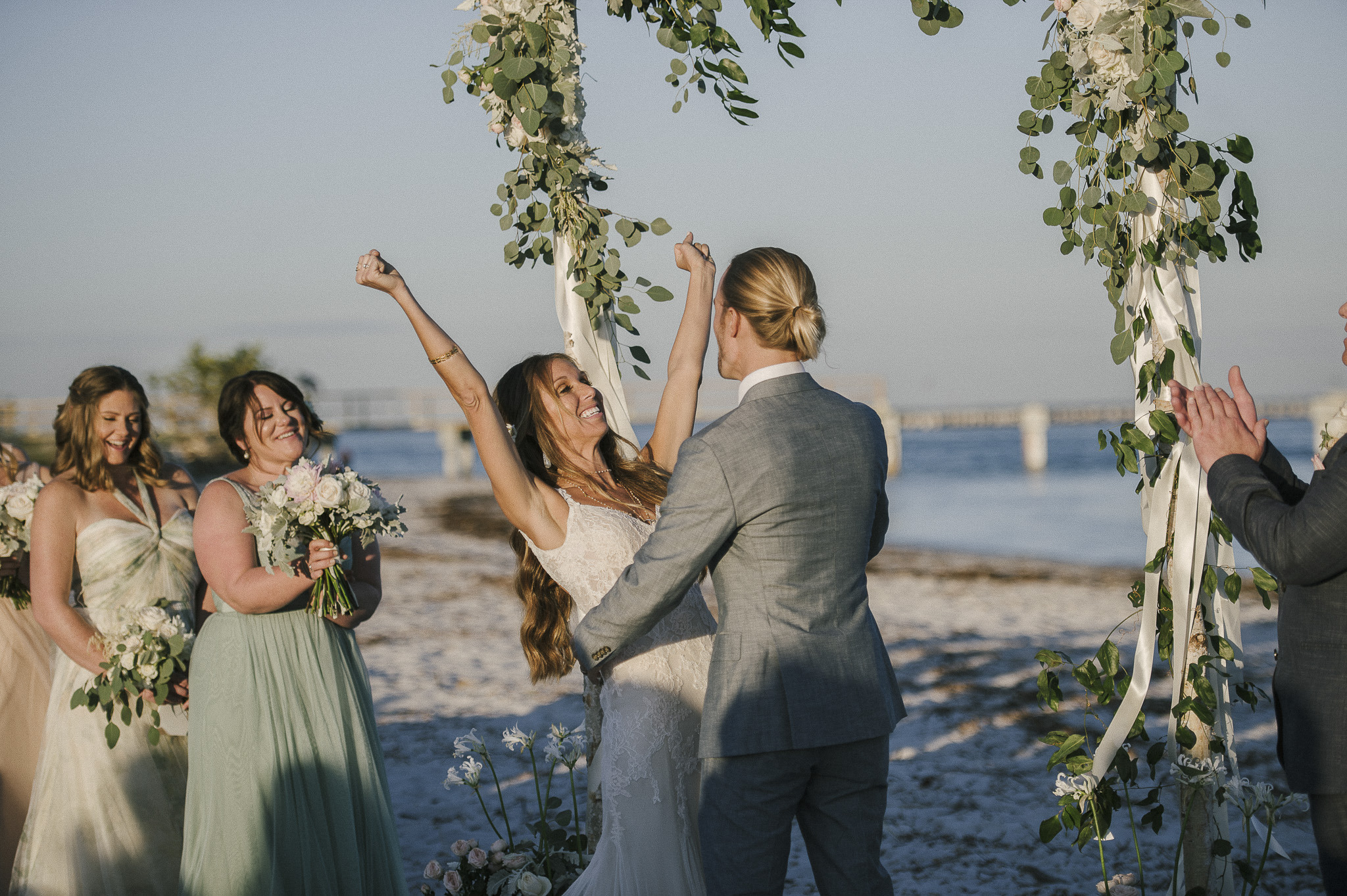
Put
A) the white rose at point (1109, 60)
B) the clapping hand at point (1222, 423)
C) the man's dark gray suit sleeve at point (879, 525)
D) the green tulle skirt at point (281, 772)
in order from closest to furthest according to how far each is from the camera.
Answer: the clapping hand at point (1222, 423) < the man's dark gray suit sleeve at point (879, 525) < the white rose at point (1109, 60) < the green tulle skirt at point (281, 772)

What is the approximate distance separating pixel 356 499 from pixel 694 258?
124 cm

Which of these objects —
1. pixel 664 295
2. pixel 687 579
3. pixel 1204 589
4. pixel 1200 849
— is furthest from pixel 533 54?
pixel 1200 849

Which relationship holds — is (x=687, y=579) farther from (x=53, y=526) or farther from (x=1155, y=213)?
(x=53, y=526)

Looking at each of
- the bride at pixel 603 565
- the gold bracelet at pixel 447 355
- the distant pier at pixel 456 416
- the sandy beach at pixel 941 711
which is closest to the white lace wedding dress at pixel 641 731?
the bride at pixel 603 565

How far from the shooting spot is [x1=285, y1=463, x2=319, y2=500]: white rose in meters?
2.98

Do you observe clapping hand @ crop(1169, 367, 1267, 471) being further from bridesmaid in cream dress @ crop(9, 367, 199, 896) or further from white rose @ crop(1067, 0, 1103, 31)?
bridesmaid in cream dress @ crop(9, 367, 199, 896)

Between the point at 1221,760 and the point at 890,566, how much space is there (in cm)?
1098

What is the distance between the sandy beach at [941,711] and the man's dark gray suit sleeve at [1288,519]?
2331 millimetres

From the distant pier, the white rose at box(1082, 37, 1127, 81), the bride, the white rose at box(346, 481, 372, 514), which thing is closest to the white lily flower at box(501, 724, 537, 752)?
the bride

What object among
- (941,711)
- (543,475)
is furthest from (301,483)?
(941,711)

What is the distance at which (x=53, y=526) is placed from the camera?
3.60 metres

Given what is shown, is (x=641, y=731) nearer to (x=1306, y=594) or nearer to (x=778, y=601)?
(x=778, y=601)

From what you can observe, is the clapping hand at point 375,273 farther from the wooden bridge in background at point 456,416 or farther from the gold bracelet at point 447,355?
the wooden bridge in background at point 456,416

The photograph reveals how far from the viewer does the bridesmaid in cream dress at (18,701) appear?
12.8 feet
